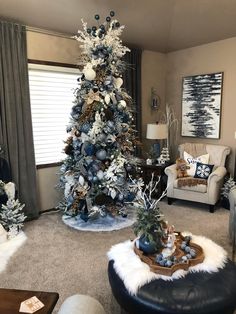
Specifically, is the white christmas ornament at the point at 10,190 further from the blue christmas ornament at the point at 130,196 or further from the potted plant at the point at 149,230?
the potted plant at the point at 149,230

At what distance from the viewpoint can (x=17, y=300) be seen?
151 centimetres

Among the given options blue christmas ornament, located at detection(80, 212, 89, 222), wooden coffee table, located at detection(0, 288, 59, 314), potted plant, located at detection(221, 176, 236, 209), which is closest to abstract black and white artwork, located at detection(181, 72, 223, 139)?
potted plant, located at detection(221, 176, 236, 209)

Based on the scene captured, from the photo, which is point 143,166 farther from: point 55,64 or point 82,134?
point 55,64

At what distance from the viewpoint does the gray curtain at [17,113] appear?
3494mm

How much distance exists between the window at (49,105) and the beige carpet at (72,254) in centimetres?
103

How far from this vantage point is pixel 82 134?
358 centimetres

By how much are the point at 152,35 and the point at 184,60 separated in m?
0.99

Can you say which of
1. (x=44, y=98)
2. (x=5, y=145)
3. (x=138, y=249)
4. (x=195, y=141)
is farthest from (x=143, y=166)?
(x=138, y=249)

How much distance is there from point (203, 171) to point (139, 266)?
2.70m

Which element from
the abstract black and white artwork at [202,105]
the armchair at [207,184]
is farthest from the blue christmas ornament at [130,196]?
the abstract black and white artwork at [202,105]

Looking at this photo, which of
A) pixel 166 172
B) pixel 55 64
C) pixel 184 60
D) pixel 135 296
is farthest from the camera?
pixel 184 60

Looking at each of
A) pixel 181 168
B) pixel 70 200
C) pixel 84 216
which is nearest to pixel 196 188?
pixel 181 168

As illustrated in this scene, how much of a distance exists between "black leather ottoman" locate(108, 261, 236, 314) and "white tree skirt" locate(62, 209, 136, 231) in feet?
5.78

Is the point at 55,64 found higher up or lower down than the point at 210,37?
lower down
